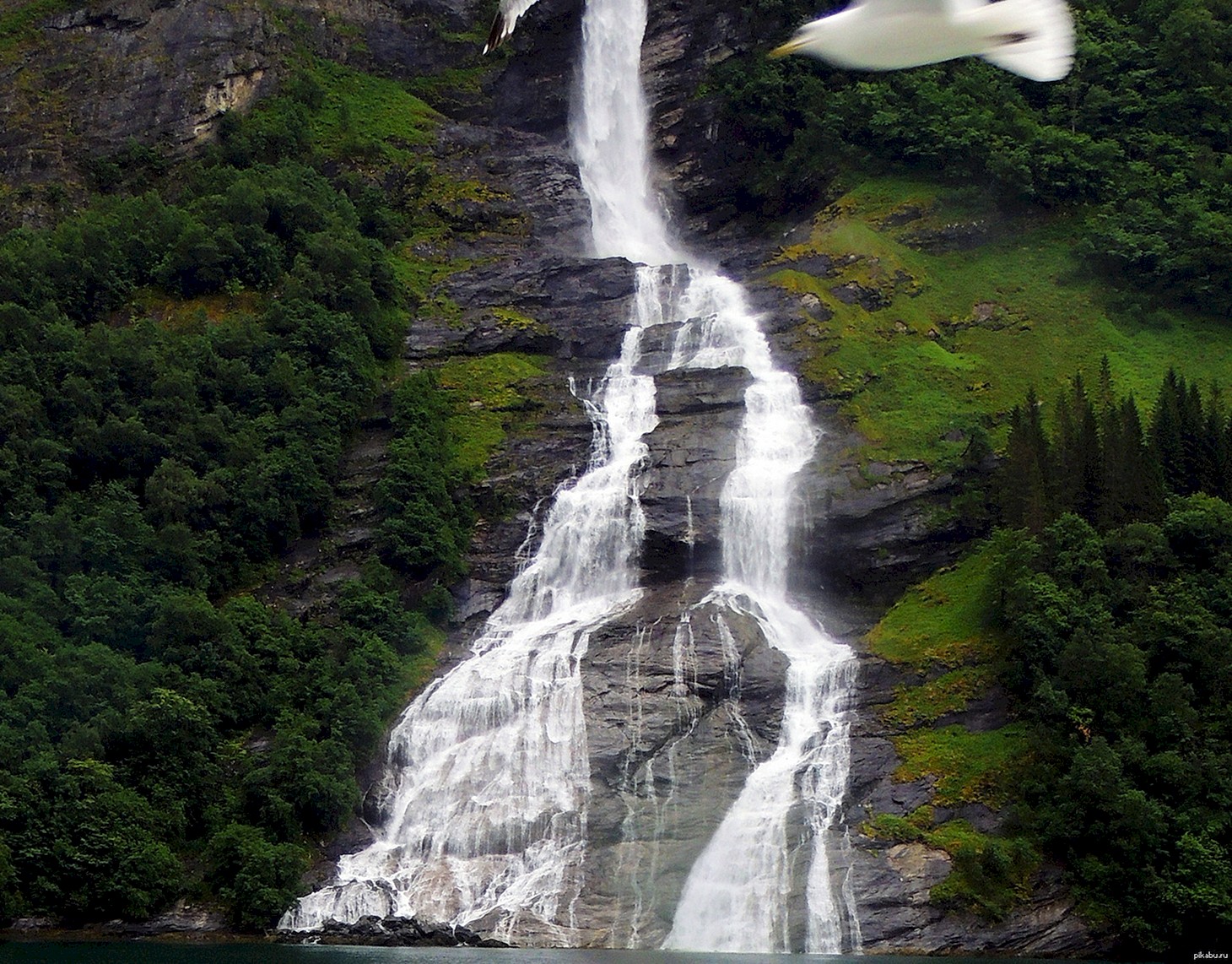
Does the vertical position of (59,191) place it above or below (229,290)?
above

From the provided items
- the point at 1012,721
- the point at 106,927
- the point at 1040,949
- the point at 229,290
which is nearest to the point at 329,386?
the point at 229,290

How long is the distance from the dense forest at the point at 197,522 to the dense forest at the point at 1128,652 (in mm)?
17893

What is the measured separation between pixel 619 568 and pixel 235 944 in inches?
702

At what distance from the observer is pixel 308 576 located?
5009cm

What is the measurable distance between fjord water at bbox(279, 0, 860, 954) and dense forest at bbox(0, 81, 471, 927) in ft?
6.81

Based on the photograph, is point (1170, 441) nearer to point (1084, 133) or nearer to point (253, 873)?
point (1084, 133)

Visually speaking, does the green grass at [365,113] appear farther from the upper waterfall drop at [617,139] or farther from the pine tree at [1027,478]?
the pine tree at [1027,478]

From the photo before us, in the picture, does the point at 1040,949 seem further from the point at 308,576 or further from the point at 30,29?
the point at 30,29

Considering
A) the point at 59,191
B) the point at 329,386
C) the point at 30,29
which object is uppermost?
the point at 30,29

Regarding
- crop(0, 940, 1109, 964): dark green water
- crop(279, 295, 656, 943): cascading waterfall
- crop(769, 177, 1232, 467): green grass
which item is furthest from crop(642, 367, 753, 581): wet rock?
crop(0, 940, 1109, 964): dark green water

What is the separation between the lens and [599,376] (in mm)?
57188

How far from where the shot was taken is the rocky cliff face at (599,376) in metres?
39.0

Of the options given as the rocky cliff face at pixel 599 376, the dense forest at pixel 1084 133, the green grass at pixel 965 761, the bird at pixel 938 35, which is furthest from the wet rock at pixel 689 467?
the bird at pixel 938 35

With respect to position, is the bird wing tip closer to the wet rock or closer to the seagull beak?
the seagull beak
